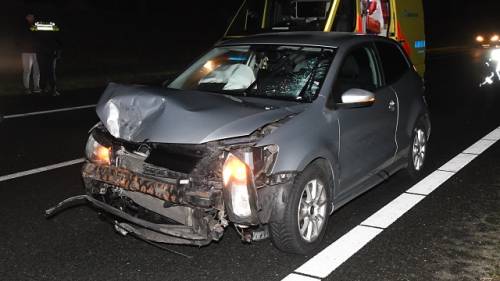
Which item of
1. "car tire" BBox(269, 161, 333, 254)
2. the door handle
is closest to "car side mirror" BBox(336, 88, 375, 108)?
"car tire" BBox(269, 161, 333, 254)

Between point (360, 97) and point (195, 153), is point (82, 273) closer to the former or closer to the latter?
point (195, 153)

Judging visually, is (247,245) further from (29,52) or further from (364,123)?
(29,52)

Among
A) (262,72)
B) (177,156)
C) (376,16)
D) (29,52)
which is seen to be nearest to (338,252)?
(177,156)

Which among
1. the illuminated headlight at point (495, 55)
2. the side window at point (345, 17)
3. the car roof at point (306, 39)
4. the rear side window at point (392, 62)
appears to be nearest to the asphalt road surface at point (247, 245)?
the rear side window at point (392, 62)

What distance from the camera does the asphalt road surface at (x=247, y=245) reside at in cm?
421

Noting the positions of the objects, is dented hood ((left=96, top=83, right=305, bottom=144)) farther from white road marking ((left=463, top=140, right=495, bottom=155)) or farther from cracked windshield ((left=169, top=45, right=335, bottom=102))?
white road marking ((left=463, top=140, right=495, bottom=155))

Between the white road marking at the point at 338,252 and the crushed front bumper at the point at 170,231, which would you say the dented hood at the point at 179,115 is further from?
the white road marking at the point at 338,252

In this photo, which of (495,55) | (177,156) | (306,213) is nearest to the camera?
(177,156)

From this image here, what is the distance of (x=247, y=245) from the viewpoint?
4.77 meters

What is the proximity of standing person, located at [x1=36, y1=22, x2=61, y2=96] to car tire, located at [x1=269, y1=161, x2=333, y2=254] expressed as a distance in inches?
409

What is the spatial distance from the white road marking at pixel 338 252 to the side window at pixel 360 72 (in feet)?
4.23

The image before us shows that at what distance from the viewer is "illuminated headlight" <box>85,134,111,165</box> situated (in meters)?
4.68

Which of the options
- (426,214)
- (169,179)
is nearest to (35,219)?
(169,179)

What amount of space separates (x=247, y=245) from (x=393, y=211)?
1.60 m
